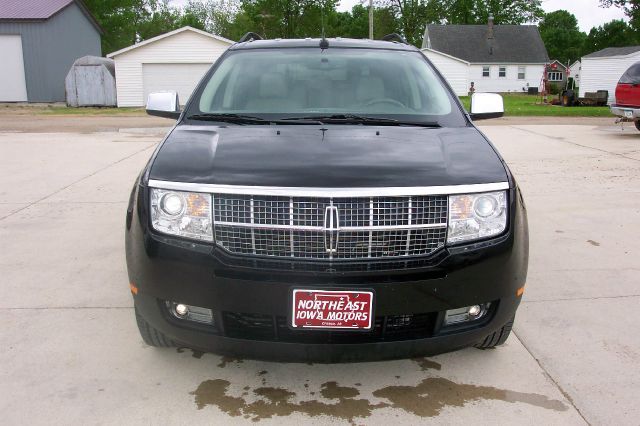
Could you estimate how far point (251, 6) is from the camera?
55.3 metres

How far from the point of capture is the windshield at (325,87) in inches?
142

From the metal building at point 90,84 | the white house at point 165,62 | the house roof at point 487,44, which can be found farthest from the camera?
the house roof at point 487,44

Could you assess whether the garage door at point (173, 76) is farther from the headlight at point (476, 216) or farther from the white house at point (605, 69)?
the headlight at point (476, 216)

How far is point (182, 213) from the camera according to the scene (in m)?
2.60

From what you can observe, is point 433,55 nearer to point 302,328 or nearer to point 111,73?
point 111,73

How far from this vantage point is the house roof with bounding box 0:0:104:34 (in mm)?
28250

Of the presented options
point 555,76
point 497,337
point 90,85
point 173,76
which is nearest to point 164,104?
point 497,337

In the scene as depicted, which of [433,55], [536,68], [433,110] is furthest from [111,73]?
[536,68]

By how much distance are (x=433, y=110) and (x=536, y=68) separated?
52.6 m

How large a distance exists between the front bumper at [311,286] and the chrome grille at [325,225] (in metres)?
0.08

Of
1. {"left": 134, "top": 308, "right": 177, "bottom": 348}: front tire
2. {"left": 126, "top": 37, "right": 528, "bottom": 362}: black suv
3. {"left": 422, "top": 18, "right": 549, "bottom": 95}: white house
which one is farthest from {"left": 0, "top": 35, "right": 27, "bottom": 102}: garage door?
{"left": 422, "top": 18, "right": 549, "bottom": 95}: white house

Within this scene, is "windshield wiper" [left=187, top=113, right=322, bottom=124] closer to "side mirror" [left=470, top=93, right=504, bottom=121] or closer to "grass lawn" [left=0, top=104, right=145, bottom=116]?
"side mirror" [left=470, top=93, right=504, bottom=121]

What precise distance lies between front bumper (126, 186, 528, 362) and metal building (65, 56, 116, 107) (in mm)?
27451

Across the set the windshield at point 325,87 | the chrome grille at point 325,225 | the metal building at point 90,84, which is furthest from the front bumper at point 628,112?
the metal building at point 90,84
